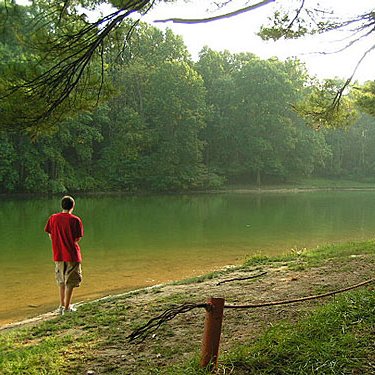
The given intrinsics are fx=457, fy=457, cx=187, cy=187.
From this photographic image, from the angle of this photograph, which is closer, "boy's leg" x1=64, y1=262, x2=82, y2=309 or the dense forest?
"boy's leg" x1=64, y1=262, x2=82, y2=309

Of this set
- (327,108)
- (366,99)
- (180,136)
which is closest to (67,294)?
(327,108)

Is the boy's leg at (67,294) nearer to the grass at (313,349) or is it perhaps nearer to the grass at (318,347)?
the grass at (313,349)

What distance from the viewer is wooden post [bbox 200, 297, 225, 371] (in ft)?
9.11

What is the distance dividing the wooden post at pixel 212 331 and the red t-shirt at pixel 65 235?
2.99 metres

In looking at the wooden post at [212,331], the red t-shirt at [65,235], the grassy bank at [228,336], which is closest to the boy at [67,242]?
the red t-shirt at [65,235]

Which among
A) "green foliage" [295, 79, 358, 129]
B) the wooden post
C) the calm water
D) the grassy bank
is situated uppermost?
"green foliage" [295, 79, 358, 129]

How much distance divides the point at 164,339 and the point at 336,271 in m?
3.35

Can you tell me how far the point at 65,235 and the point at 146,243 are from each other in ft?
26.5

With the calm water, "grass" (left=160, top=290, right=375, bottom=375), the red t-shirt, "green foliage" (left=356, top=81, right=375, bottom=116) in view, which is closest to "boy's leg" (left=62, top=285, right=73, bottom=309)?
the red t-shirt

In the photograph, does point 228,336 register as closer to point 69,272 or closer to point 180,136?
point 69,272

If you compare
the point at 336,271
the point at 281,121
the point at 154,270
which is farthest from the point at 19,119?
the point at 281,121

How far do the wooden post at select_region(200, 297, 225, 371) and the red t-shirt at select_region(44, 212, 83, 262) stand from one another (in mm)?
2994

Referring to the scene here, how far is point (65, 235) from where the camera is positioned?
18.0 ft

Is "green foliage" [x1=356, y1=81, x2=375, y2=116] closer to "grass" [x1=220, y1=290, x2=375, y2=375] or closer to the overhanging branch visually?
the overhanging branch
